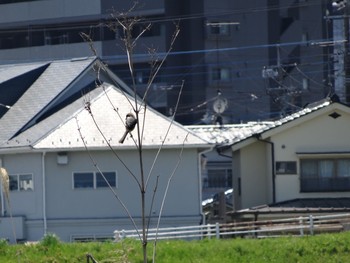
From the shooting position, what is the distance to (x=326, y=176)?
2675 centimetres

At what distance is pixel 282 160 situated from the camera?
88.7 feet

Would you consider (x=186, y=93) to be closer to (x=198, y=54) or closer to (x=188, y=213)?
(x=198, y=54)

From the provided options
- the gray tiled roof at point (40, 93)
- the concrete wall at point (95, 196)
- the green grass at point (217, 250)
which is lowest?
the green grass at point (217, 250)

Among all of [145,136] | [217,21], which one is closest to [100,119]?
[145,136]

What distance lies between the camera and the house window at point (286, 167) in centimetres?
2683

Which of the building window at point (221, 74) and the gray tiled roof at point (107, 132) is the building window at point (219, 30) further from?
the gray tiled roof at point (107, 132)

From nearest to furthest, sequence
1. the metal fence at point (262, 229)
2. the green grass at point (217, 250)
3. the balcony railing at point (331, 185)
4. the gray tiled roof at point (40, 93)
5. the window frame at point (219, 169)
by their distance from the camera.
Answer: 1. the green grass at point (217, 250)
2. the metal fence at point (262, 229)
3. the balcony railing at point (331, 185)
4. the gray tiled roof at point (40, 93)
5. the window frame at point (219, 169)

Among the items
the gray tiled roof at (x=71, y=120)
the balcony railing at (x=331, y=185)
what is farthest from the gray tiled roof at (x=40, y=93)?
the balcony railing at (x=331, y=185)

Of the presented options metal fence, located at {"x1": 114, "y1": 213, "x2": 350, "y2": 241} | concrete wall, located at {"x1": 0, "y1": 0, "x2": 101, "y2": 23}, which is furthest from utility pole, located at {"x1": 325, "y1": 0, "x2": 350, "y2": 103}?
metal fence, located at {"x1": 114, "y1": 213, "x2": 350, "y2": 241}

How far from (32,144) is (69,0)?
866 inches

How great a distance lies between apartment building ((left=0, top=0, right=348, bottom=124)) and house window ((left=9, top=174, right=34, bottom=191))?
18759mm

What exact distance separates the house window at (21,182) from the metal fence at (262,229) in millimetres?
4080

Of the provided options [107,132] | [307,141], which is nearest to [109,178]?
[107,132]

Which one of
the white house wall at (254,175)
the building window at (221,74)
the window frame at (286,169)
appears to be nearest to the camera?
the window frame at (286,169)
